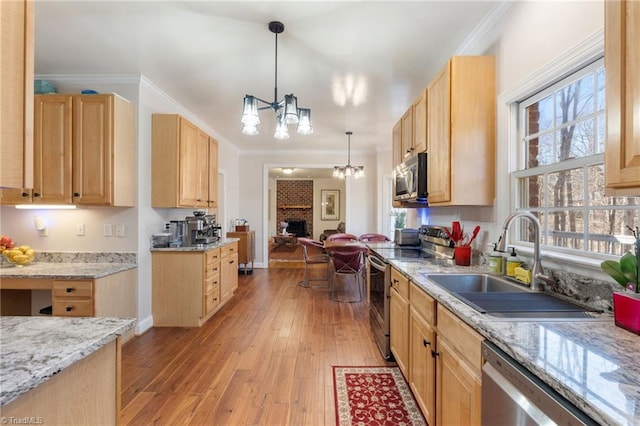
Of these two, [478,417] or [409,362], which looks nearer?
[478,417]

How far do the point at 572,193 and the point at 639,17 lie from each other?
96 cm

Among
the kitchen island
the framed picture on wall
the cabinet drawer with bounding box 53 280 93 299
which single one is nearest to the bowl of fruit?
the cabinet drawer with bounding box 53 280 93 299

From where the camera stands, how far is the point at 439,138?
A: 224 centimetres

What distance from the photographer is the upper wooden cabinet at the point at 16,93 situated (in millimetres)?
793

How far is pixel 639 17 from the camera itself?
835mm

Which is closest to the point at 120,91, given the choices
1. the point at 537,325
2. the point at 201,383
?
the point at 201,383

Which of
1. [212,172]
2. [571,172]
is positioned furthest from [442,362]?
[212,172]

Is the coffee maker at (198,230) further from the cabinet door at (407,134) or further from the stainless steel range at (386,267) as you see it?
the cabinet door at (407,134)

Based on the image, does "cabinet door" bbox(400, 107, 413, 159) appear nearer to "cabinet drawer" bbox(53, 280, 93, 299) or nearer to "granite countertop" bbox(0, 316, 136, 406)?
"granite countertop" bbox(0, 316, 136, 406)

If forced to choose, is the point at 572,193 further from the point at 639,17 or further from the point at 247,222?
the point at 247,222

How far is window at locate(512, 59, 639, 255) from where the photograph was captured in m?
1.35

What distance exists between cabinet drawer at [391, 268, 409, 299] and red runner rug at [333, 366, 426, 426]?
69 cm

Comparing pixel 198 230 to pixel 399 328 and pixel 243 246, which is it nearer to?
pixel 243 246

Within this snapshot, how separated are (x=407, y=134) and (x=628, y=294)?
233 centimetres
